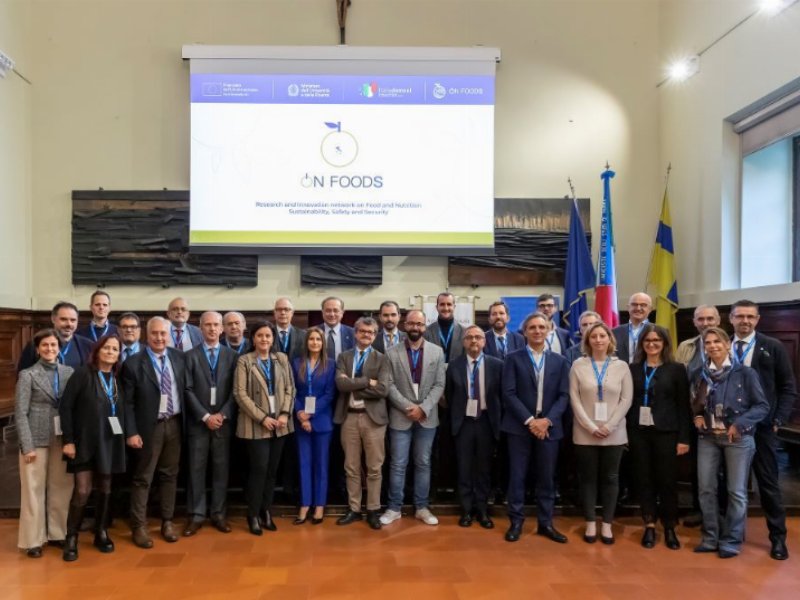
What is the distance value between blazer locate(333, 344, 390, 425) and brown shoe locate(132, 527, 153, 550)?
1310 mm

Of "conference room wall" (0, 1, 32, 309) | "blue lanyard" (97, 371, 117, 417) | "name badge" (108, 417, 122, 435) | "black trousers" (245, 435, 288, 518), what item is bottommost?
"black trousers" (245, 435, 288, 518)

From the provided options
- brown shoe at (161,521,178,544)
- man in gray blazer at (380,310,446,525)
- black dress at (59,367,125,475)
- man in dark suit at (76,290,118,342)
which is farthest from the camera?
man in dark suit at (76,290,118,342)

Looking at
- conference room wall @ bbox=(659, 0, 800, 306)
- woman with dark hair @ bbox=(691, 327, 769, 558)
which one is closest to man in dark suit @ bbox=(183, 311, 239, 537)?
woman with dark hair @ bbox=(691, 327, 769, 558)

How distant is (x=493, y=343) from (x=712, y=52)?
4225mm

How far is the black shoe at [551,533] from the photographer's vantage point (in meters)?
3.67

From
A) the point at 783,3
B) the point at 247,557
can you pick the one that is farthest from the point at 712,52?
the point at 247,557

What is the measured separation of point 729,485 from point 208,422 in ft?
10.4

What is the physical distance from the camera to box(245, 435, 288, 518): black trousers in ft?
12.5

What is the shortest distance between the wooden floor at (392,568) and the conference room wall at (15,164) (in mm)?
3581

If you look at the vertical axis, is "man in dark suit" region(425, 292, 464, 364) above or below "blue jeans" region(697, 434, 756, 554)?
above

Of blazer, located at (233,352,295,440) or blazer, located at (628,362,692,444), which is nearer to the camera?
blazer, located at (628,362,692,444)

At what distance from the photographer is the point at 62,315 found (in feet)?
12.8

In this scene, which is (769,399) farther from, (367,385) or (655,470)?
(367,385)

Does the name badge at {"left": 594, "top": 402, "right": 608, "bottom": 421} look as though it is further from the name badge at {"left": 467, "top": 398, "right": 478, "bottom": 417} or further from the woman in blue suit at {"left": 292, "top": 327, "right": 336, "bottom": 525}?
the woman in blue suit at {"left": 292, "top": 327, "right": 336, "bottom": 525}
